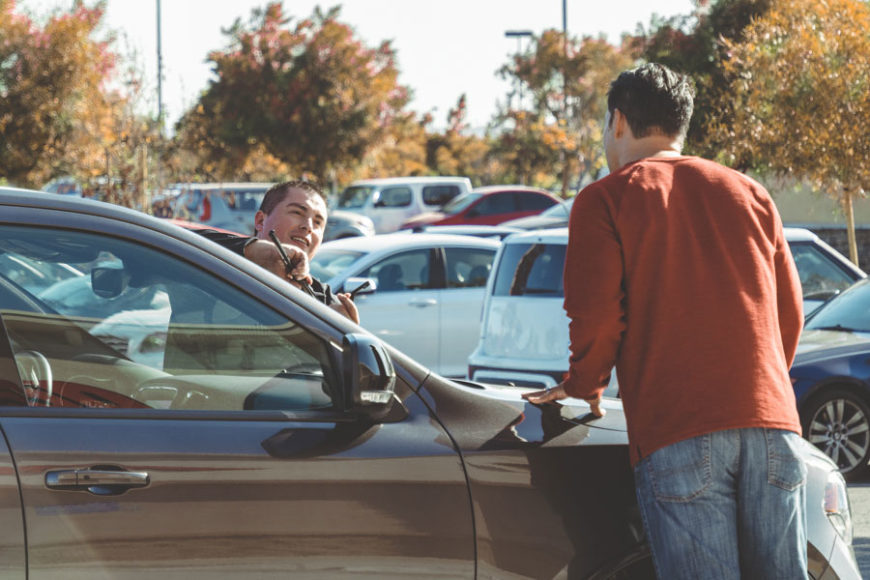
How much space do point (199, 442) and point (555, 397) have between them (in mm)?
972

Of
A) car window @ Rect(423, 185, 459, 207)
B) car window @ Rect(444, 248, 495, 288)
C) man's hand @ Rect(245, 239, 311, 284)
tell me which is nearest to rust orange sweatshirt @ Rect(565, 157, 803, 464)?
man's hand @ Rect(245, 239, 311, 284)

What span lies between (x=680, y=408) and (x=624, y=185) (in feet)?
1.84

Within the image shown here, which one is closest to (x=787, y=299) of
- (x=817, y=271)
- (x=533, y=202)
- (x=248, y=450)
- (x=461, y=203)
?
(x=248, y=450)

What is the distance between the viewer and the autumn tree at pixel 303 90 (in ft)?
110

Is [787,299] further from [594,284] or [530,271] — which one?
[530,271]

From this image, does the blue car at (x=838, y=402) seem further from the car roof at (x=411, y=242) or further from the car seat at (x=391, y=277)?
the car seat at (x=391, y=277)

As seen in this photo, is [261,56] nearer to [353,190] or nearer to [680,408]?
[353,190]

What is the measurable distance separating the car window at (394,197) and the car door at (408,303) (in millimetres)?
16548

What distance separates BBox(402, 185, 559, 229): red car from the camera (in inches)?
976

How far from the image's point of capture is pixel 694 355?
2857mm

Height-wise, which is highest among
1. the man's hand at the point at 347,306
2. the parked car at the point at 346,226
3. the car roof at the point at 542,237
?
the man's hand at the point at 347,306

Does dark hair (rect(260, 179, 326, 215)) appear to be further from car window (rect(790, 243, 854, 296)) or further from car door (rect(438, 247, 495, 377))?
car door (rect(438, 247, 495, 377))

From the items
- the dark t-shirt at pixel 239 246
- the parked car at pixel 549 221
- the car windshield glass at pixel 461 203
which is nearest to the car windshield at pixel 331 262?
the dark t-shirt at pixel 239 246

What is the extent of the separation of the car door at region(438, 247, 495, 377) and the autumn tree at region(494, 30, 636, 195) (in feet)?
78.8
